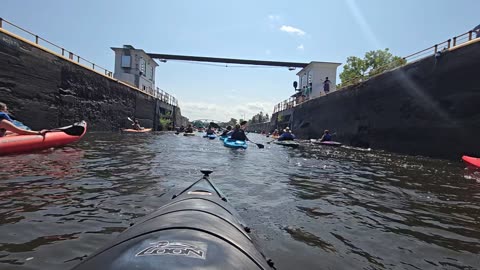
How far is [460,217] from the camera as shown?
524cm

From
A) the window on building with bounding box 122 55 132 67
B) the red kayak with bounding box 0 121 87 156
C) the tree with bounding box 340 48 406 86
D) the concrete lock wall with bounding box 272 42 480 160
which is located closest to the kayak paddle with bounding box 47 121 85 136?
the red kayak with bounding box 0 121 87 156

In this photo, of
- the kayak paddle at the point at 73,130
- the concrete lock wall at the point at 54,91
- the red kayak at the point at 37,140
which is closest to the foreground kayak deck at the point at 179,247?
the red kayak at the point at 37,140

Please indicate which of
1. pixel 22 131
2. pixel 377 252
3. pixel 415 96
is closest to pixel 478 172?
pixel 415 96

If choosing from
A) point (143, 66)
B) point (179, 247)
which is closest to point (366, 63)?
point (143, 66)

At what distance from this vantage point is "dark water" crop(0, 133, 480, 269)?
3.60 metres

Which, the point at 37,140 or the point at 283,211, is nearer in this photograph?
the point at 283,211

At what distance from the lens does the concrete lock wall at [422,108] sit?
509 inches

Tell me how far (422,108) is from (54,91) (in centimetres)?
1997

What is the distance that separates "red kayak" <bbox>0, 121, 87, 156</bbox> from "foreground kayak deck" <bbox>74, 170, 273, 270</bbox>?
9.35 meters

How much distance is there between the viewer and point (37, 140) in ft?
35.2

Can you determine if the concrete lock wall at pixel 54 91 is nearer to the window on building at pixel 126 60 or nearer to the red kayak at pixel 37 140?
the red kayak at pixel 37 140

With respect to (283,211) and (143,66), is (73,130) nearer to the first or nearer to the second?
(283,211)

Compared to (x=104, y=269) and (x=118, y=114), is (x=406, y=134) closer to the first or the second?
(x=104, y=269)

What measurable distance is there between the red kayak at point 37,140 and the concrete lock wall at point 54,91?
4.36 metres
